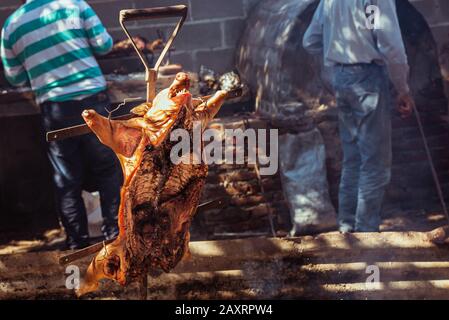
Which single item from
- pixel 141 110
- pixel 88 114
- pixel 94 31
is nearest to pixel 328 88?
pixel 94 31

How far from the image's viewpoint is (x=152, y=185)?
10.4 feet

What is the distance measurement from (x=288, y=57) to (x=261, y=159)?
1.04 m

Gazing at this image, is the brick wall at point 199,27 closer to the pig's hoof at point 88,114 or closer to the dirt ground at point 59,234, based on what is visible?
the dirt ground at point 59,234

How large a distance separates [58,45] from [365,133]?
2.69 metres

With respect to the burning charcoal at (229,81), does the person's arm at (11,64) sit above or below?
above

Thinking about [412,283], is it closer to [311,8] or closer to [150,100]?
[150,100]

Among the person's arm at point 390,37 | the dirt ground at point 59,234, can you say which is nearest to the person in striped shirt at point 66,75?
the dirt ground at point 59,234

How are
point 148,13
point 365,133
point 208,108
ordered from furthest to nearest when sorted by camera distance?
1. point 365,133
2. point 208,108
3. point 148,13

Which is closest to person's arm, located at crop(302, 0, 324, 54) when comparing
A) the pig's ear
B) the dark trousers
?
the dark trousers

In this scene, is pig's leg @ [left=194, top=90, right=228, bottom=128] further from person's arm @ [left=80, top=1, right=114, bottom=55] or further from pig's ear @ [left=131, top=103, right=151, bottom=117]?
person's arm @ [left=80, top=1, right=114, bottom=55]

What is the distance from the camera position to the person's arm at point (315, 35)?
18.4 feet

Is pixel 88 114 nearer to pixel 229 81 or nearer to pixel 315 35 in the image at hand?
pixel 315 35

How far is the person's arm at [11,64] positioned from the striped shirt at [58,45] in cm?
1

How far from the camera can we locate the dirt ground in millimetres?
6418
